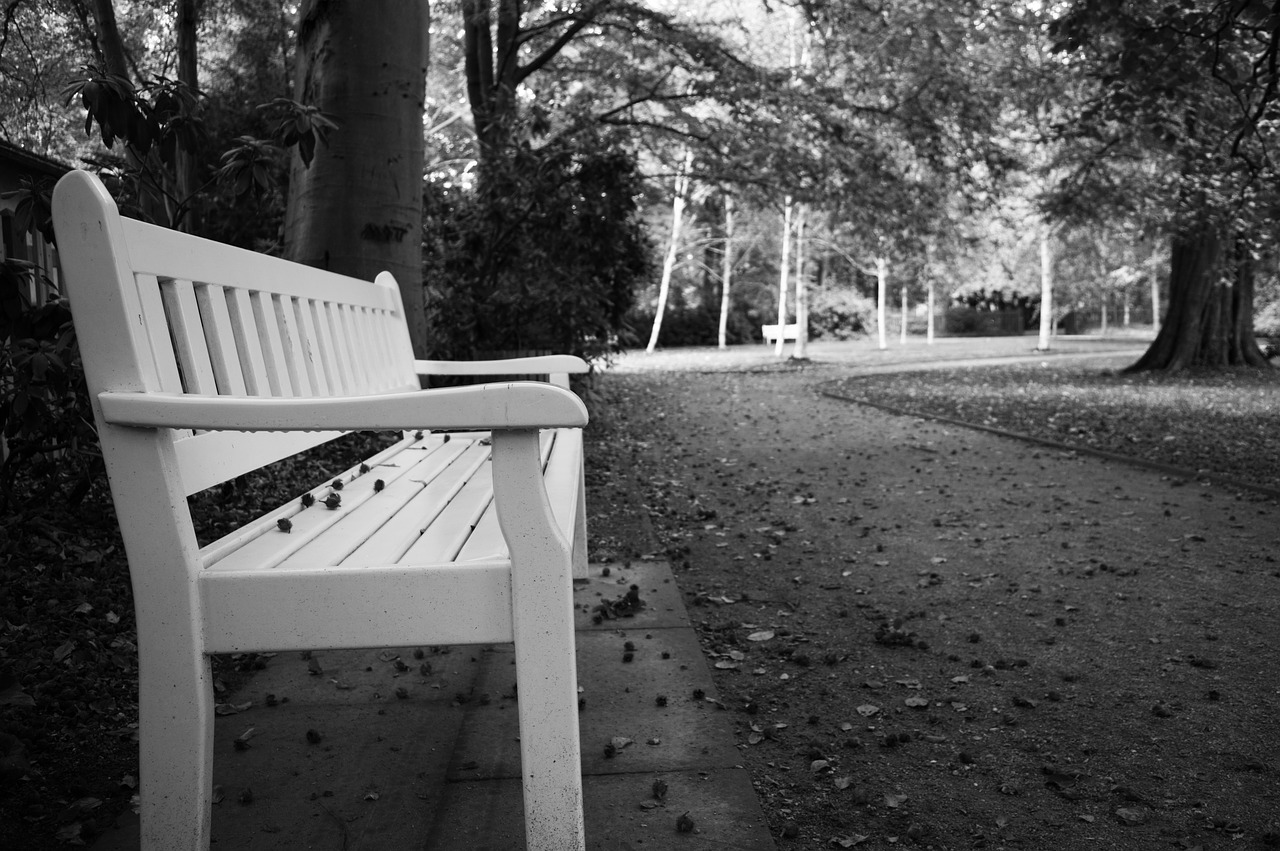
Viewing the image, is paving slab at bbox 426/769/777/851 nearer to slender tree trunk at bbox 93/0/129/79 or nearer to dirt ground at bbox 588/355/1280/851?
dirt ground at bbox 588/355/1280/851

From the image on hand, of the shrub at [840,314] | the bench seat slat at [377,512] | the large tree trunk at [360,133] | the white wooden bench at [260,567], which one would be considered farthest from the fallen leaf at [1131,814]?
the shrub at [840,314]

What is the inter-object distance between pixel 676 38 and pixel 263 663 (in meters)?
12.2

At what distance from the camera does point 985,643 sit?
3.69 meters

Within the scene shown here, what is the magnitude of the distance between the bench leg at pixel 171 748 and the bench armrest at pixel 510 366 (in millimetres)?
2735

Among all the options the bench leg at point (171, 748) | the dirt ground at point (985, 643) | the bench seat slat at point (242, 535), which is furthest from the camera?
the dirt ground at point (985, 643)

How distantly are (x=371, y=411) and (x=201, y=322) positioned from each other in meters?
0.84

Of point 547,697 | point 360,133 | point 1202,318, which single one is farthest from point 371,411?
point 1202,318

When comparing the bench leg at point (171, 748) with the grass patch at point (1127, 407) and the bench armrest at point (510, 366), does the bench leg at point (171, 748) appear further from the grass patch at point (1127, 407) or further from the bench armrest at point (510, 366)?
the grass patch at point (1127, 407)

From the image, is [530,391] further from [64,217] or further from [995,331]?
[995,331]

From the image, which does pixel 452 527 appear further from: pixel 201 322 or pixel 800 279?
pixel 800 279

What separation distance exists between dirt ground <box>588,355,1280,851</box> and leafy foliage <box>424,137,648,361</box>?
193cm

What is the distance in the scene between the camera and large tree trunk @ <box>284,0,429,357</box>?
5406 mm

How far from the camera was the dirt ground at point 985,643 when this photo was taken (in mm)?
2400

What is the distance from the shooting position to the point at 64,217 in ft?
5.93
